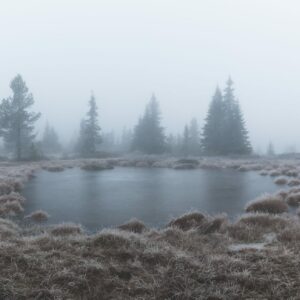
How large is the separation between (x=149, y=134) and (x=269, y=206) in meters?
50.7

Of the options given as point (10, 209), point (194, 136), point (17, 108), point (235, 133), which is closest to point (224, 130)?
point (235, 133)

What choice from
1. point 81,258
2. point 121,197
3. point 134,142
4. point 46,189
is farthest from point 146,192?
point 134,142

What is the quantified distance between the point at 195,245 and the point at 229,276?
1734 millimetres

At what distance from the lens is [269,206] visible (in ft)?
39.2

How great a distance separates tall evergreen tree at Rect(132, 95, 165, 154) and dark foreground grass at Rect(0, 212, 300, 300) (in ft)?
176

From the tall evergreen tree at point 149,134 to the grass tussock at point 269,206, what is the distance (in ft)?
160

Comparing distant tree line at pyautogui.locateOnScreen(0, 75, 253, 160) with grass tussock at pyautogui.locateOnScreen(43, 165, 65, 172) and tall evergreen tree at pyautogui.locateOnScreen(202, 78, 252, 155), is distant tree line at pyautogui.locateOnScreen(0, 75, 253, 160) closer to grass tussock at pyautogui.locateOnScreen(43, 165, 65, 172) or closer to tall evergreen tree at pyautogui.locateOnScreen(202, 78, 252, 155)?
tall evergreen tree at pyautogui.locateOnScreen(202, 78, 252, 155)

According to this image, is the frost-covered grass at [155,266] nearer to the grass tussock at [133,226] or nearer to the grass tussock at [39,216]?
the grass tussock at [133,226]

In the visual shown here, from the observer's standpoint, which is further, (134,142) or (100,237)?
(134,142)

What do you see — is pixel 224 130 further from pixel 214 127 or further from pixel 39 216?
pixel 39 216

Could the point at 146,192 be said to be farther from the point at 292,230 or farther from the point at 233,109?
the point at 233,109

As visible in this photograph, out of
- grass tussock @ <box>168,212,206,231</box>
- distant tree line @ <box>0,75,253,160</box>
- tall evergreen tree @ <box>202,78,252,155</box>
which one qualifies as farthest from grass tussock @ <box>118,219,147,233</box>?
tall evergreen tree @ <box>202,78,252,155</box>

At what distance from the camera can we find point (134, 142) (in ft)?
213

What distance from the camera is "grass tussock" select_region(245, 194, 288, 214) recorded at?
38.5ft
